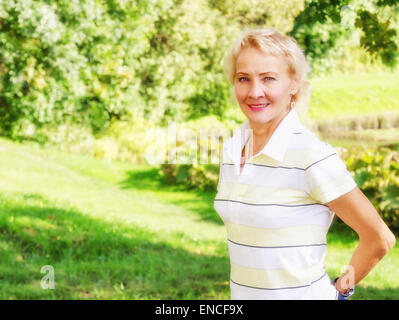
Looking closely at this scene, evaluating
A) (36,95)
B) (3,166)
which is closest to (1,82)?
(36,95)

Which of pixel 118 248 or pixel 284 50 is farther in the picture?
pixel 118 248

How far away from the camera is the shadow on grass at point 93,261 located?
6.12 metres

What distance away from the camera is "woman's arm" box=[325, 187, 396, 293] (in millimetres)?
1955

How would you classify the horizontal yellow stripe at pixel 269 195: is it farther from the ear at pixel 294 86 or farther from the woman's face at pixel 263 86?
the ear at pixel 294 86

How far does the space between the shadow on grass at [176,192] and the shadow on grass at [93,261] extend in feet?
10.6

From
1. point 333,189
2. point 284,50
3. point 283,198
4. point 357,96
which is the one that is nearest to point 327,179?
point 333,189

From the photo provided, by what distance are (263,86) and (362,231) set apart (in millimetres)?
644

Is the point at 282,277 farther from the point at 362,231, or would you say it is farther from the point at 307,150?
the point at 307,150

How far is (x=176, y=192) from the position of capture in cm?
1409

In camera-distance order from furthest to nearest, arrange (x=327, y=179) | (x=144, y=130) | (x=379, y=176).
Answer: (x=144, y=130), (x=379, y=176), (x=327, y=179)

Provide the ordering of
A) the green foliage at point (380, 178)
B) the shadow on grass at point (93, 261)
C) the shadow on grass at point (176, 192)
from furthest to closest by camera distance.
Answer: the shadow on grass at point (176, 192), the green foliage at point (380, 178), the shadow on grass at point (93, 261)

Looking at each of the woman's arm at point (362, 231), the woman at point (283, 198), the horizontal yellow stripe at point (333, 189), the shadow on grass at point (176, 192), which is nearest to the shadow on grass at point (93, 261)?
the shadow on grass at point (176, 192)

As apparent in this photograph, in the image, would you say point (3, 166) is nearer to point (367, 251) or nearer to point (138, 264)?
point (138, 264)

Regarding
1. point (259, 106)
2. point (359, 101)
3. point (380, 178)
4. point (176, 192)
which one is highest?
point (359, 101)
